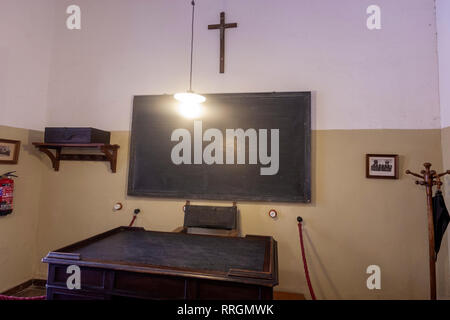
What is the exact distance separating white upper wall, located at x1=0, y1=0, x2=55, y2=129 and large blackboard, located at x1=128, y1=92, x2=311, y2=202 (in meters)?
1.33

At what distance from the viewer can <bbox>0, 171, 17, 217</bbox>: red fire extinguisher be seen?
254cm

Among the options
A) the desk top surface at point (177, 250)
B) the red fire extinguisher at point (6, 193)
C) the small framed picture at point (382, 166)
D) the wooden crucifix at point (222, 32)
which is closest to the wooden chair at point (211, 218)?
the desk top surface at point (177, 250)

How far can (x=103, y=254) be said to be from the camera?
1651 mm

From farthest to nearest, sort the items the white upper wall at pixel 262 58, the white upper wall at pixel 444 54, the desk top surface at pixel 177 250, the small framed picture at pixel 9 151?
the small framed picture at pixel 9 151, the white upper wall at pixel 262 58, the white upper wall at pixel 444 54, the desk top surface at pixel 177 250

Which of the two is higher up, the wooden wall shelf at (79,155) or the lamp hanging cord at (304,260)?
the wooden wall shelf at (79,155)

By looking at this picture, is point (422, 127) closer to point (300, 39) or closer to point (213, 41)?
point (300, 39)

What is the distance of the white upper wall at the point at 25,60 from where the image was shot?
2.59 metres

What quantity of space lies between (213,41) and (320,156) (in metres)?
1.91

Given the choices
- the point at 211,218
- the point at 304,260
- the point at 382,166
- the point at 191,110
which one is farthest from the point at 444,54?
the point at 211,218

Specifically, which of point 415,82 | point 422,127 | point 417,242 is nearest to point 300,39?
point 415,82

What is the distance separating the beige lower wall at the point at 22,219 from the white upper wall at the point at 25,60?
0.21 m

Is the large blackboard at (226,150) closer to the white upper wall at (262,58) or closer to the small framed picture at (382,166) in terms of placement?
the white upper wall at (262,58)

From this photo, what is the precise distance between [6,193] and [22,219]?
456mm

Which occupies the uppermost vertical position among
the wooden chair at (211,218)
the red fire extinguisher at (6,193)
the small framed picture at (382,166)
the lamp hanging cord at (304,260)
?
the small framed picture at (382,166)
